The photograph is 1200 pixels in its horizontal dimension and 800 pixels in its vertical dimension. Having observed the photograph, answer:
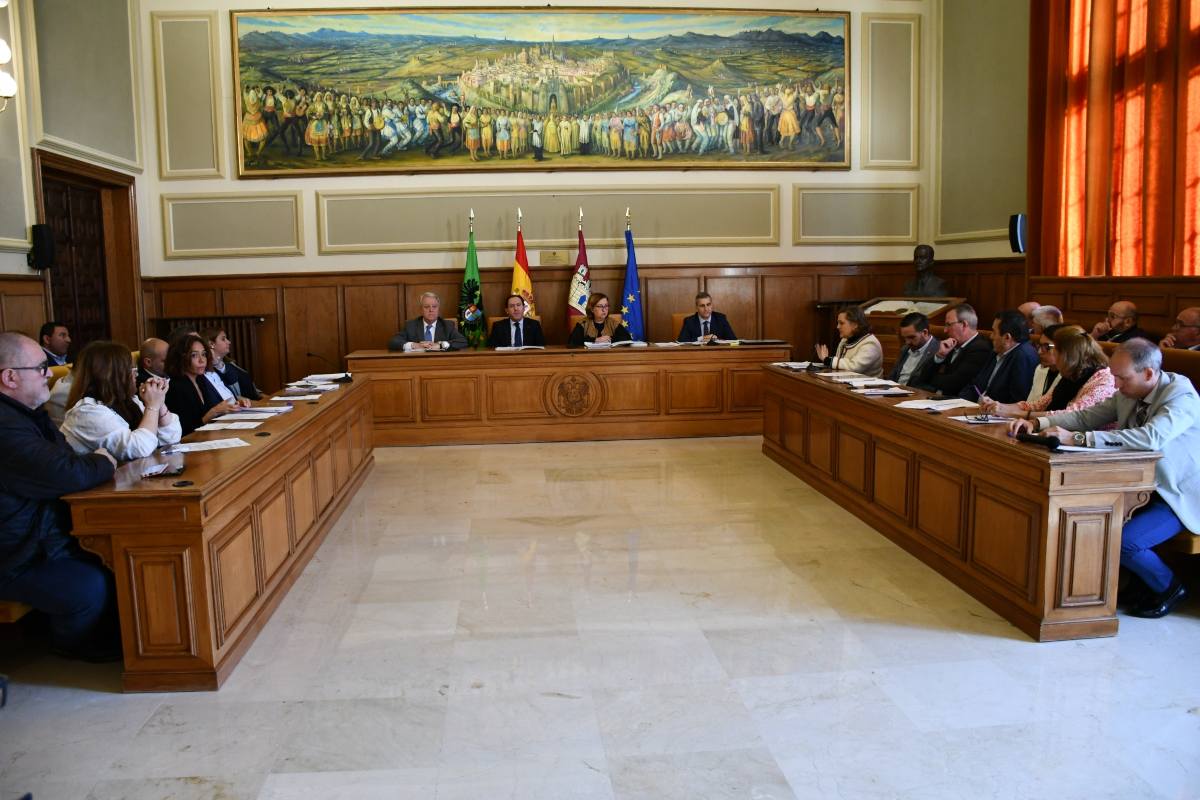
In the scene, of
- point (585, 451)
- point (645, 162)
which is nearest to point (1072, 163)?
point (645, 162)

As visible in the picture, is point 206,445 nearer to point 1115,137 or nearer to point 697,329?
point 697,329

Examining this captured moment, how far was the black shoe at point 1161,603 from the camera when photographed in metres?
3.91

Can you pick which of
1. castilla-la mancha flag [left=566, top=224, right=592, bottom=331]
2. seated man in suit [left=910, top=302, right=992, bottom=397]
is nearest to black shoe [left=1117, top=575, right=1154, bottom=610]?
seated man in suit [left=910, top=302, right=992, bottom=397]

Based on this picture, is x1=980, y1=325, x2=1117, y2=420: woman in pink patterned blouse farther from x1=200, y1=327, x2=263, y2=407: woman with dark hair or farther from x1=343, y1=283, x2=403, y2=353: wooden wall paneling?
x1=343, y1=283, x2=403, y2=353: wooden wall paneling

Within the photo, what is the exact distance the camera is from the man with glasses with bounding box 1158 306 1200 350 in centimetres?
592

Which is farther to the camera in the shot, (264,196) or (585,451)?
(264,196)

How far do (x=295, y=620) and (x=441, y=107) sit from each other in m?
7.02

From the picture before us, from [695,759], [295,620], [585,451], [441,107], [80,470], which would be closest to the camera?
[695,759]

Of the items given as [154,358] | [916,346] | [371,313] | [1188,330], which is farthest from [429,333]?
[1188,330]

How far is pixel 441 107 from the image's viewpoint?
31.9 feet

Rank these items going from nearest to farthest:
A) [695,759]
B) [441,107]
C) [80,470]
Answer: [695,759] < [80,470] < [441,107]

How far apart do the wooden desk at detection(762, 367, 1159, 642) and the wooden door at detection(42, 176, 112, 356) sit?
6.71m

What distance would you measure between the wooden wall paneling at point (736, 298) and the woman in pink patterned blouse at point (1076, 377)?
18.7ft

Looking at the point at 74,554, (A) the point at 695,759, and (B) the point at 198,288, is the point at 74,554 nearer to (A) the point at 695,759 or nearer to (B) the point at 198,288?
(A) the point at 695,759
